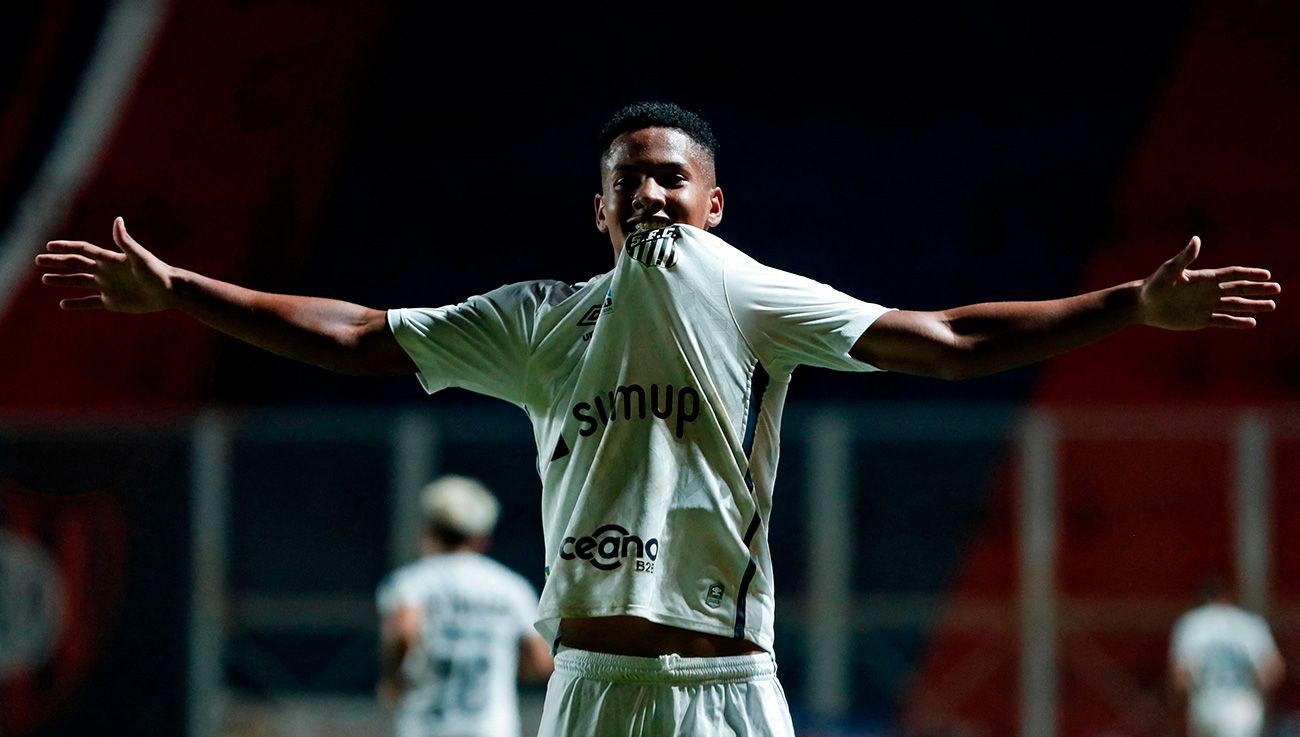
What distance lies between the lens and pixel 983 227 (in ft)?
42.8

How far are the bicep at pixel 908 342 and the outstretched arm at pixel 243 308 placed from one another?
89cm

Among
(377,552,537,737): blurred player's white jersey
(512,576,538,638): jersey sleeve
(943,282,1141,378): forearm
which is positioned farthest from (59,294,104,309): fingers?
(512,576,538,638): jersey sleeve

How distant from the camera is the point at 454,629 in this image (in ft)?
22.3

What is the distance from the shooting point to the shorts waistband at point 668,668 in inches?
112

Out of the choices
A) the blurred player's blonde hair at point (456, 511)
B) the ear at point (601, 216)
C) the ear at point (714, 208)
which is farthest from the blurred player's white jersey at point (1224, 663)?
the ear at point (601, 216)

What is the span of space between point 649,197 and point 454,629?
164 inches

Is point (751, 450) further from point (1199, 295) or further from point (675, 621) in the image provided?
point (1199, 295)

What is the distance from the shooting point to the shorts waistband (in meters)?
2.84

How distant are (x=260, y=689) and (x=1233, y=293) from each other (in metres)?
9.91

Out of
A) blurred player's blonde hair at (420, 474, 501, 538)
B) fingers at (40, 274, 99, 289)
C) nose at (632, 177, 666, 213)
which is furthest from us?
blurred player's blonde hair at (420, 474, 501, 538)

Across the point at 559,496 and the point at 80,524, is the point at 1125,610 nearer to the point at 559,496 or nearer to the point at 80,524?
the point at 80,524

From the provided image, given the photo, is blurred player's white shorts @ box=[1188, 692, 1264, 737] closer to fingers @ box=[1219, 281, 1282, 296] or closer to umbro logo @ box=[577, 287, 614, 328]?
fingers @ box=[1219, 281, 1282, 296]

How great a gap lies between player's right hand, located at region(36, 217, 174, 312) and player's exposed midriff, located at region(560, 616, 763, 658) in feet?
3.41

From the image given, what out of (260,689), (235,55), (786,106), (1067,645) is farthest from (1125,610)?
(235,55)
